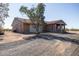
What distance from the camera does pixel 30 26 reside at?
11.2 feet

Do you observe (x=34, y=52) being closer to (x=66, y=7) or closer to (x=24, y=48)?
(x=24, y=48)

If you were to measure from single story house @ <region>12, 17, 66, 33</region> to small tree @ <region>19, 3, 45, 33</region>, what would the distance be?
0.21 ft

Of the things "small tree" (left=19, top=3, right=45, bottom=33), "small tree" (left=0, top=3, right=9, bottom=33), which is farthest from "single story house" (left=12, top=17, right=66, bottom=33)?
"small tree" (left=0, top=3, right=9, bottom=33)

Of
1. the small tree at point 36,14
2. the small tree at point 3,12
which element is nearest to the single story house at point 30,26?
the small tree at point 36,14

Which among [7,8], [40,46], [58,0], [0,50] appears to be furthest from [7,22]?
[58,0]

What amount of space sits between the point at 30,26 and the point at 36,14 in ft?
0.77

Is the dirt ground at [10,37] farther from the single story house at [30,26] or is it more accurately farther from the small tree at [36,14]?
the small tree at [36,14]

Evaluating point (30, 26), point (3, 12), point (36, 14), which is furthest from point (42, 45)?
point (3, 12)

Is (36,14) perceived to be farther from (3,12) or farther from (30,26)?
(3,12)

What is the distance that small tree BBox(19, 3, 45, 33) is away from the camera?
337cm

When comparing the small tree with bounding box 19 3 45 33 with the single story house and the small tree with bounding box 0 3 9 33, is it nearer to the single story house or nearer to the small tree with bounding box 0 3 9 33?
the single story house

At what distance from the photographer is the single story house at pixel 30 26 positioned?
11.1 feet

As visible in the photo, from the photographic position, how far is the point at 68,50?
3.29 metres

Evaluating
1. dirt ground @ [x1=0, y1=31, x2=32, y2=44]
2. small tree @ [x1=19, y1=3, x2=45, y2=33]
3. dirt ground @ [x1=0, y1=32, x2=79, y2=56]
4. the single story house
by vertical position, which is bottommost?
dirt ground @ [x1=0, y1=32, x2=79, y2=56]
